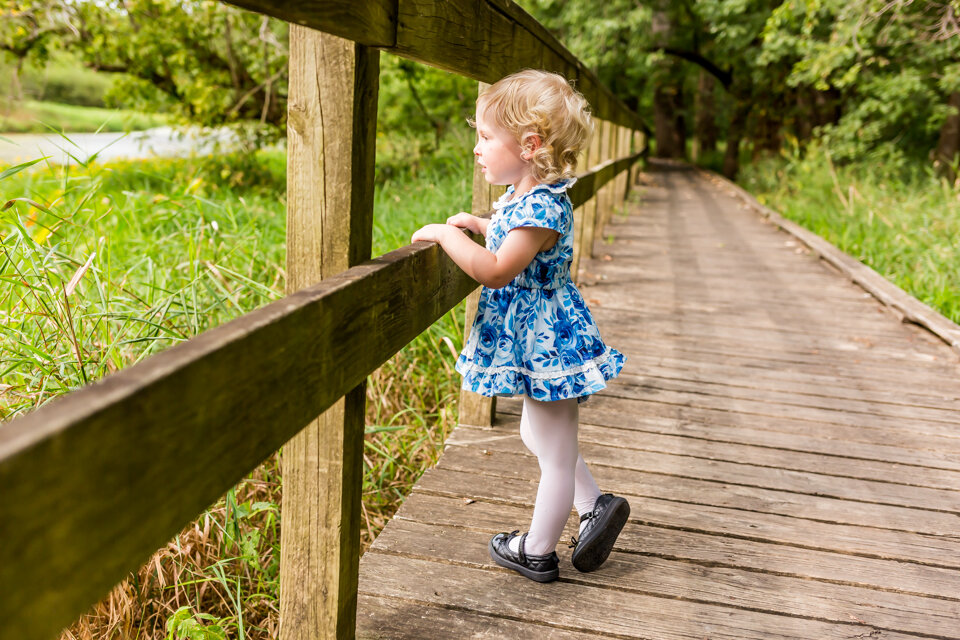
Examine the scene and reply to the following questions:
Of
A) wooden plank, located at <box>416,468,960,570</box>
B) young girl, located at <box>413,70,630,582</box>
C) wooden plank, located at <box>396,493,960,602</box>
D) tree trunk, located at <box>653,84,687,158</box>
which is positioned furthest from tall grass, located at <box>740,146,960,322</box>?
tree trunk, located at <box>653,84,687,158</box>

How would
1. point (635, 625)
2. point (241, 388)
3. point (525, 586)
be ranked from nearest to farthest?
point (241, 388) → point (635, 625) → point (525, 586)

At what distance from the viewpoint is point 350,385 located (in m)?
1.55

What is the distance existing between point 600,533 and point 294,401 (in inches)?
48.7

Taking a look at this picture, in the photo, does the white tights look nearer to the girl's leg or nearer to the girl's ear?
the girl's leg

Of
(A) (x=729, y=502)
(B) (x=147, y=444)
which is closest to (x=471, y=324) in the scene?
(A) (x=729, y=502)

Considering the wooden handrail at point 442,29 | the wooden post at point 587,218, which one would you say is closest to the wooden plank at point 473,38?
the wooden handrail at point 442,29

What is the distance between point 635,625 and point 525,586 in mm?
321

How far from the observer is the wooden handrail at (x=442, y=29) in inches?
48.6

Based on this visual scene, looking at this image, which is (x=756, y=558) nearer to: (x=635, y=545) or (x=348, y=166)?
(x=635, y=545)

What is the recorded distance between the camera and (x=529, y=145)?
6.61 ft

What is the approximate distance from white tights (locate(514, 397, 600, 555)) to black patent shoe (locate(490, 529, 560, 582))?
0.9 inches

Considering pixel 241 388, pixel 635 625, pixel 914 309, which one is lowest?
pixel 635 625

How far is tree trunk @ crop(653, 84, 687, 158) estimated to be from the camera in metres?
31.1

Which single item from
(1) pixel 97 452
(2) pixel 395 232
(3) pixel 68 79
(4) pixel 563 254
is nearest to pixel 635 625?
(4) pixel 563 254
